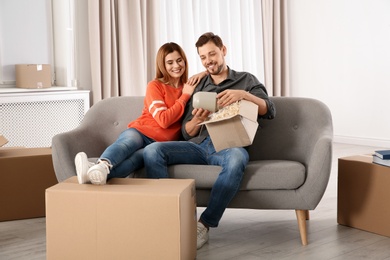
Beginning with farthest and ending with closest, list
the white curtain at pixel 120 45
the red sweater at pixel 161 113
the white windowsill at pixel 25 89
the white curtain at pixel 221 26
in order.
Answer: the white curtain at pixel 221 26 → the white curtain at pixel 120 45 → the white windowsill at pixel 25 89 → the red sweater at pixel 161 113

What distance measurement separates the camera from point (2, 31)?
16.0 ft

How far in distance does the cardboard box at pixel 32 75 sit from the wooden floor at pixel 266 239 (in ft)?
5.20

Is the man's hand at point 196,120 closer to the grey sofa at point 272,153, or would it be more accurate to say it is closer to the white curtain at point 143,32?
the grey sofa at point 272,153

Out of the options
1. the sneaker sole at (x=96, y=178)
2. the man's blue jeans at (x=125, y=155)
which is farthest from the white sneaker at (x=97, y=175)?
the man's blue jeans at (x=125, y=155)

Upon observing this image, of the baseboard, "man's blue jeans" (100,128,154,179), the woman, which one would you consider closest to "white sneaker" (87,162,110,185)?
"man's blue jeans" (100,128,154,179)

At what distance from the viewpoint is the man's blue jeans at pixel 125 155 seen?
292 cm

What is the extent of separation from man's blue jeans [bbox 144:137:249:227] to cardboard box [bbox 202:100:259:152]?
0.07 metres

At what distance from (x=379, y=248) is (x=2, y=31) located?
3360 millimetres

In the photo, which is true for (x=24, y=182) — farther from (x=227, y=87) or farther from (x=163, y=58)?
(x=227, y=87)

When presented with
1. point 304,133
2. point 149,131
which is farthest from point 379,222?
point 149,131

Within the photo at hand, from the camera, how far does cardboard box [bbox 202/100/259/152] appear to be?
2904 millimetres

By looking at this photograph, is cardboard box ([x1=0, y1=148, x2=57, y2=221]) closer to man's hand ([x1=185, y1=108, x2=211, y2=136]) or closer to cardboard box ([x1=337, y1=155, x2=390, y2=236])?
man's hand ([x1=185, y1=108, x2=211, y2=136])

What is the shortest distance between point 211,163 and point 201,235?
380mm

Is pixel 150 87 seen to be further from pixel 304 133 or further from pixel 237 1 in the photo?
pixel 237 1
